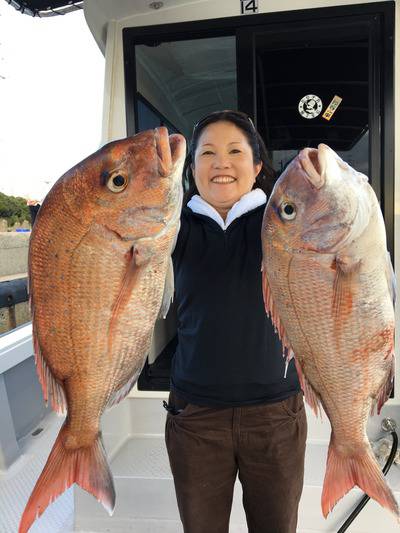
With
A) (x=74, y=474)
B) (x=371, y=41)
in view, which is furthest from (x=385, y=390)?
(x=371, y=41)

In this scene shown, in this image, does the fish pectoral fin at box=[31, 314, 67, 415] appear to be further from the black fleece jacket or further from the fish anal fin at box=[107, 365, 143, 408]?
the black fleece jacket

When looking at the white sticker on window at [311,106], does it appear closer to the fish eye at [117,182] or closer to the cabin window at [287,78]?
the cabin window at [287,78]

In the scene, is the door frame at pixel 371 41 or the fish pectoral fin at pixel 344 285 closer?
the fish pectoral fin at pixel 344 285

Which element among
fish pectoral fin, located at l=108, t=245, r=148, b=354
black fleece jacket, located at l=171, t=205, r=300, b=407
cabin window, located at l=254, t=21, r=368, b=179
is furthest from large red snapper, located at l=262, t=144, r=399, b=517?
cabin window, located at l=254, t=21, r=368, b=179

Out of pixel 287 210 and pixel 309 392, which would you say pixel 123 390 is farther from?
pixel 287 210

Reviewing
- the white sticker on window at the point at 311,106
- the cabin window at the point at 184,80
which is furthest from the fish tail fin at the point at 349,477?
the white sticker on window at the point at 311,106

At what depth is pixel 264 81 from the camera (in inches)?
151

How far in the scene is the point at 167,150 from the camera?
1.12 m

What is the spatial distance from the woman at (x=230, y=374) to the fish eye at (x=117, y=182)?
561mm

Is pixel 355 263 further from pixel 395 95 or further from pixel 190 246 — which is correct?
pixel 395 95

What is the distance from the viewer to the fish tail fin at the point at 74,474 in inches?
47.8

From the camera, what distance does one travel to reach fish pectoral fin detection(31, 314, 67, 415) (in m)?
1.25

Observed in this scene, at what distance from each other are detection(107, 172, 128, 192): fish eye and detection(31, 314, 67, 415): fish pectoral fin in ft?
1.56

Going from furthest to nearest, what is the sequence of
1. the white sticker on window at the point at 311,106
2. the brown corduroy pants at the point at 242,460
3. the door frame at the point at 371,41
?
the white sticker on window at the point at 311,106 < the door frame at the point at 371,41 < the brown corduroy pants at the point at 242,460
